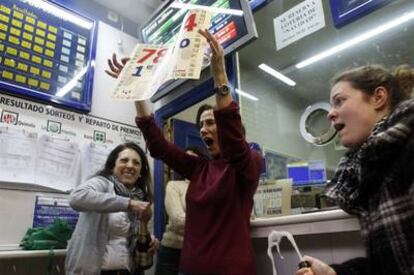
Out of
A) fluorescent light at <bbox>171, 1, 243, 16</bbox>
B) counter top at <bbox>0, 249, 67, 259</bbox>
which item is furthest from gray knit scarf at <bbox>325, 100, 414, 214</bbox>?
counter top at <bbox>0, 249, 67, 259</bbox>

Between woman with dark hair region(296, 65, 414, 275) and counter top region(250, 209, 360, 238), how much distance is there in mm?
115

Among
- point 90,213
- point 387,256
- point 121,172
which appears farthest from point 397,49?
point 90,213

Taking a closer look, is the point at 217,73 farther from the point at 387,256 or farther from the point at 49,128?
the point at 49,128

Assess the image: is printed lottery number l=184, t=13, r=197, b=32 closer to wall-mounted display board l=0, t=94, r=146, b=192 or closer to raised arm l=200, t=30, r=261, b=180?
raised arm l=200, t=30, r=261, b=180

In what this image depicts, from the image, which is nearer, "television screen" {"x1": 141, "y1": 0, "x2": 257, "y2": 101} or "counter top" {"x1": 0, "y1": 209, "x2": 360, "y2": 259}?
"counter top" {"x1": 0, "y1": 209, "x2": 360, "y2": 259}

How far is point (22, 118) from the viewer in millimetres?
1949

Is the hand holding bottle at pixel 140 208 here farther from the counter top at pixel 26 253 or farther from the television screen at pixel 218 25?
the television screen at pixel 218 25

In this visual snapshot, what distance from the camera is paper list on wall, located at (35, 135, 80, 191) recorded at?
196 cm

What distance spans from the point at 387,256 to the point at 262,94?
2.44m

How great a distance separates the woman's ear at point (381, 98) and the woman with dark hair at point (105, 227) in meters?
1.06

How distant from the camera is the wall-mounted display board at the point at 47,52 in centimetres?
198

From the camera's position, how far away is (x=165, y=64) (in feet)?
3.98

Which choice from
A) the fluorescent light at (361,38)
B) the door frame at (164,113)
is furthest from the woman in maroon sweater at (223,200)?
the fluorescent light at (361,38)

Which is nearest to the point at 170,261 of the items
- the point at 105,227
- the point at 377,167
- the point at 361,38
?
the point at 105,227
